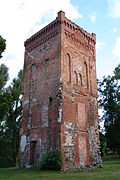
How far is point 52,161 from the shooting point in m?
14.0

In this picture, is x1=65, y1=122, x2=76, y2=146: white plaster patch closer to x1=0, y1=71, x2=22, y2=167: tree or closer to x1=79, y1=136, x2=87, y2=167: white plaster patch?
x1=79, y1=136, x2=87, y2=167: white plaster patch

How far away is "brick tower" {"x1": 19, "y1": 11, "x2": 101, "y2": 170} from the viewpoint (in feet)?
51.5

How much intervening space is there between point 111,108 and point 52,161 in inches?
832

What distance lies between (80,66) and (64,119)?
578cm

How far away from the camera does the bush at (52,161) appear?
13922 mm

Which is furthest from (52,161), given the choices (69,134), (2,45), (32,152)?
(2,45)

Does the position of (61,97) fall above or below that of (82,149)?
above

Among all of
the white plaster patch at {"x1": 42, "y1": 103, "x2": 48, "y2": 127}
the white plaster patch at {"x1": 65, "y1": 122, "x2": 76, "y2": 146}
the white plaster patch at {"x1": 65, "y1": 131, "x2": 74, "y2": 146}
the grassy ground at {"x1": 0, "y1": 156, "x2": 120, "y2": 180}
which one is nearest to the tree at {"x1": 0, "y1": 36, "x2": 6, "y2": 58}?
the white plaster patch at {"x1": 42, "y1": 103, "x2": 48, "y2": 127}

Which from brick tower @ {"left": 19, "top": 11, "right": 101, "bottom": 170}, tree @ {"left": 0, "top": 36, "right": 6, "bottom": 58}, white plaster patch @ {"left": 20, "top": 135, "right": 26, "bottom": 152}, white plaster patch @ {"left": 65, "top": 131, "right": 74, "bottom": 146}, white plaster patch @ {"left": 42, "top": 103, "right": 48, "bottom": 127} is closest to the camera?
tree @ {"left": 0, "top": 36, "right": 6, "bottom": 58}

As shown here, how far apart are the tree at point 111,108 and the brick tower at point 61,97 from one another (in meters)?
13.4

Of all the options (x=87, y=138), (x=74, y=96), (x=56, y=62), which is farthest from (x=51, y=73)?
(x=87, y=138)

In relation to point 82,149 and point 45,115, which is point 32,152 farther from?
point 82,149

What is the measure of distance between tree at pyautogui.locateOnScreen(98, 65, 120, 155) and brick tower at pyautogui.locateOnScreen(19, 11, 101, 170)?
1341 centimetres

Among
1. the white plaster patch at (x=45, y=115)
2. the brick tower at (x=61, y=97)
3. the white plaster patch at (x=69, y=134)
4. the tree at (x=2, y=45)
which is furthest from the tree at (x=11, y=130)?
the tree at (x=2, y=45)
